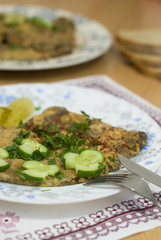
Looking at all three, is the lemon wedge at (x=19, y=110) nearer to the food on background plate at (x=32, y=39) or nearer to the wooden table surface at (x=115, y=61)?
the wooden table surface at (x=115, y=61)

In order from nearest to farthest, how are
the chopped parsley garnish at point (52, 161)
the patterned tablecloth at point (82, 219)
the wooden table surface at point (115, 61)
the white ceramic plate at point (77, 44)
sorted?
the patterned tablecloth at point (82, 219) → the chopped parsley garnish at point (52, 161) → the white ceramic plate at point (77, 44) → the wooden table surface at point (115, 61)

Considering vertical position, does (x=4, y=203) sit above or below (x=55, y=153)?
below

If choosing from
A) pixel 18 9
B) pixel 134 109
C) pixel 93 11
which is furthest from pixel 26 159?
pixel 93 11

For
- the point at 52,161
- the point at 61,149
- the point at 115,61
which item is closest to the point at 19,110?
the point at 61,149

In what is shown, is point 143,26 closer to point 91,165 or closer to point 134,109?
point 134,109

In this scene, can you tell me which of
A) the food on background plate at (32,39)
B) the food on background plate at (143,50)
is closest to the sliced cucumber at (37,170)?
the food on background plate at (32,39)

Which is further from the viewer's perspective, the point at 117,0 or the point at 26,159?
the point at 117,0
